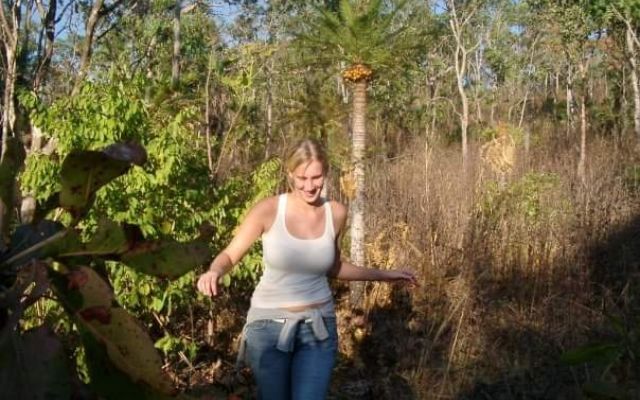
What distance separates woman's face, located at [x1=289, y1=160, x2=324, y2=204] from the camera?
338cm

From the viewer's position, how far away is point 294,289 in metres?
3.35

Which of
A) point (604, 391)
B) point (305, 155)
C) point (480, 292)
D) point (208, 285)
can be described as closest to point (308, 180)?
point (305, 155)

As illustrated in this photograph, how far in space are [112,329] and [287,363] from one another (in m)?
2.67

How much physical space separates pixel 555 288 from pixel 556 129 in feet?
57.2

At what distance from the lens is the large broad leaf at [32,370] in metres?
0.65

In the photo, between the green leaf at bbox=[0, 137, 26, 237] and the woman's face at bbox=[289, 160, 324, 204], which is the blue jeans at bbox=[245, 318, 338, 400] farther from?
the green leaf at bbox=[0, 137, 26, 237]

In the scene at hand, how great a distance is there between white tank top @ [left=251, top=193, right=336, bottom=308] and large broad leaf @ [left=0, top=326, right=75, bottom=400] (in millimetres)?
2671

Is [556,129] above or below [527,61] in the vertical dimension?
below

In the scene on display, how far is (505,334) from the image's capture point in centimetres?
675

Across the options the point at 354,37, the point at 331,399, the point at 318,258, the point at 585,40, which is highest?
the point at 585,40

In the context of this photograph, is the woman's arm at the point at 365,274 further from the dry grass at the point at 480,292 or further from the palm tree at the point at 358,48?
the palm tree at the point at 358,48

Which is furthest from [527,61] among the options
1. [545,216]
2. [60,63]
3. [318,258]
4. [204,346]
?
[318,258]

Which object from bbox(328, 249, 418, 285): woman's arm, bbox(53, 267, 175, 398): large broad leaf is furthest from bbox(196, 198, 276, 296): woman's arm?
bbox(53, 267, 175, 398): large broad leaf

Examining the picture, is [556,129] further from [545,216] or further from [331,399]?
[331,399]
